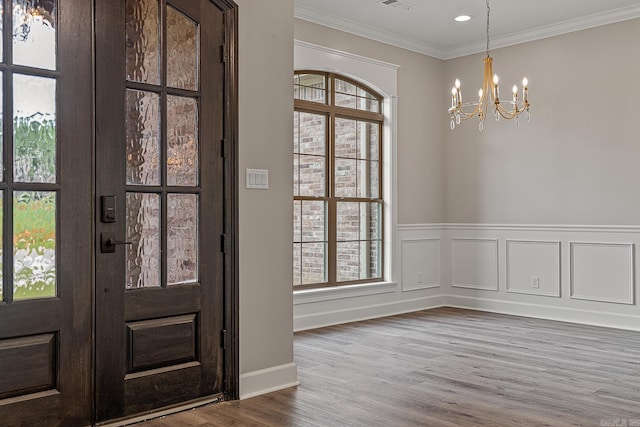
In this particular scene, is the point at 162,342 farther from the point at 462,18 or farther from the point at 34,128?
the point at 462,18

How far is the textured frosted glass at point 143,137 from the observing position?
3.01 metres

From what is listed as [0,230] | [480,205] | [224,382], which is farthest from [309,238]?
[0,230]

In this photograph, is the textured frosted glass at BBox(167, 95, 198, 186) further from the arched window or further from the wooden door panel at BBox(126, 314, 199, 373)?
the arched window

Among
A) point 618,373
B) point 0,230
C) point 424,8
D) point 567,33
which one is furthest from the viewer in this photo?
point 567,33

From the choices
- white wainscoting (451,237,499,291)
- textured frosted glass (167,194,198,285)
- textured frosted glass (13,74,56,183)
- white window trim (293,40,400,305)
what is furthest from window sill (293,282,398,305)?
textured frosted glass (13,74,56,183)

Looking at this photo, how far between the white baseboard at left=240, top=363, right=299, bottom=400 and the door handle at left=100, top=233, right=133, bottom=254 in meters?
1.06

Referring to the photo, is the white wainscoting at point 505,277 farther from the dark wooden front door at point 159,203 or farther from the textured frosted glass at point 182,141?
the textured frosted glass at point 182,141

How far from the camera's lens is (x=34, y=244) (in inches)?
106

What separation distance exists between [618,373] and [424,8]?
3.47m

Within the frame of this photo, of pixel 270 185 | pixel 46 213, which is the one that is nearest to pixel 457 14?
pixel 270 185

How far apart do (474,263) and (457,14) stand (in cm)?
266

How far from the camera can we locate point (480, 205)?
22.2ft

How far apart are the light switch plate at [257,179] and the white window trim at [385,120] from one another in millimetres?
2315

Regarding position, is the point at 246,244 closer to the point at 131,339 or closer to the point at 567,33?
the point at 131,339
